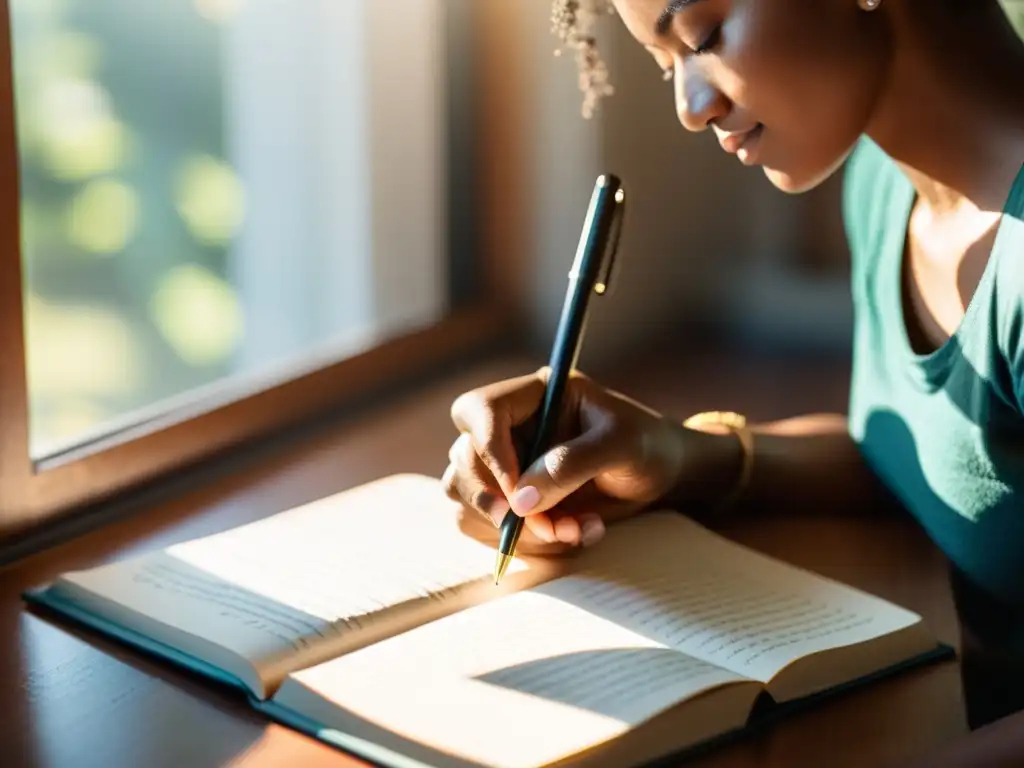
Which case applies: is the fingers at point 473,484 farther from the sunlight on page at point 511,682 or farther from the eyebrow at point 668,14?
the eyebrow at point 668,14

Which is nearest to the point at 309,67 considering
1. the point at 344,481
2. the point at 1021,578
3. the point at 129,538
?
the point at 344,481

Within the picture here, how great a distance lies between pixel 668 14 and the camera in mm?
848

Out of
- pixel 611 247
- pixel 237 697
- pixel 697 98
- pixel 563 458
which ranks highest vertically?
pixel 697 98

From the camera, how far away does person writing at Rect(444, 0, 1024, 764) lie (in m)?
0.84

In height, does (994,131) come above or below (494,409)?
above

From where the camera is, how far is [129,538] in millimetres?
998

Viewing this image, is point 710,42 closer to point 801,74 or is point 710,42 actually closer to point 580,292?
point 801,74

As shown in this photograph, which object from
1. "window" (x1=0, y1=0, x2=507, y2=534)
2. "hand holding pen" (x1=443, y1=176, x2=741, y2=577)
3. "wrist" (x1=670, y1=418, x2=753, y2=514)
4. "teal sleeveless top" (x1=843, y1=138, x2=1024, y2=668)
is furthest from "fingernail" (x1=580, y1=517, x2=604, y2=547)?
"window" (x1=0, y1=0, x2=507, y2=534)

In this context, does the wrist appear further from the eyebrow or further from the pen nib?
the eyebrow

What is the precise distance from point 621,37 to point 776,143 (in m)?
0.61

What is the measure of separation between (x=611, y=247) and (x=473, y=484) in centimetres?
19

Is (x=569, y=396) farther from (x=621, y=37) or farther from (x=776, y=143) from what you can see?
(x=621, y=37)

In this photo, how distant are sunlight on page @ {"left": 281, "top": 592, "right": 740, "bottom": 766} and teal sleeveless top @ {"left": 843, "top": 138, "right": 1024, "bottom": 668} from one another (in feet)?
0.78

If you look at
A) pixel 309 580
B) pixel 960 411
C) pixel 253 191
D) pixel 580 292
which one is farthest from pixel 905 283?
pixel 253 191
